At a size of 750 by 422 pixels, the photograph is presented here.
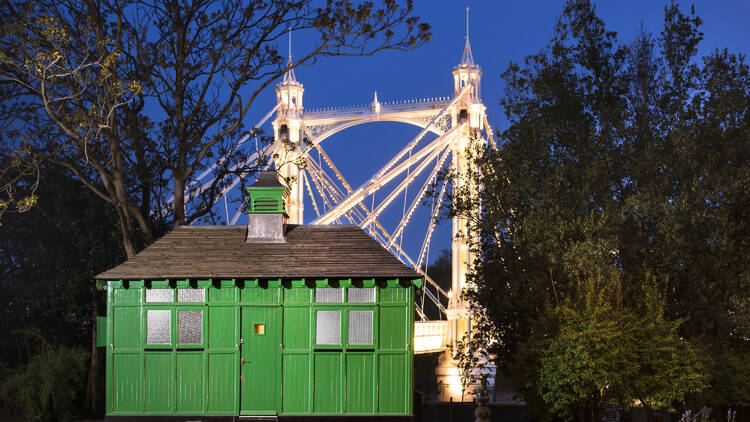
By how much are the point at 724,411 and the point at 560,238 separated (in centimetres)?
561

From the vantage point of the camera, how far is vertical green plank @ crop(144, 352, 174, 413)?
15406mm

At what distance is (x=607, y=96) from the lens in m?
21.4

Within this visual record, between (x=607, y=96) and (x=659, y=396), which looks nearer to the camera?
(x=659, y=396)

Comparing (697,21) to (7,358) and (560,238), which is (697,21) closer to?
(560,238)

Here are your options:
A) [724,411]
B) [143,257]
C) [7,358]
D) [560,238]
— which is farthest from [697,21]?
[7,358]

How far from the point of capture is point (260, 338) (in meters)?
15.4

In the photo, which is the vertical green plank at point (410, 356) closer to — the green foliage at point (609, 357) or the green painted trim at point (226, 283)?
the green foliage at point (609, 357)

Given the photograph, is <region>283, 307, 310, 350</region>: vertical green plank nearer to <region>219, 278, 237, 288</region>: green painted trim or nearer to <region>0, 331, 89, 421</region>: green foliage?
<region>219, 278, 237, 288</region>: green painted trim

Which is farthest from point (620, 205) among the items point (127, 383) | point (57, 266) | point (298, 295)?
point (57, 266)

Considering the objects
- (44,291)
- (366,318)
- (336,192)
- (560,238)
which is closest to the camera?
(366,318)

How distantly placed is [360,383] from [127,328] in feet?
14.8

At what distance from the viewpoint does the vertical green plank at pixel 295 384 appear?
15273 millimetres

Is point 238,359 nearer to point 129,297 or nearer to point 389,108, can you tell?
point 129,297

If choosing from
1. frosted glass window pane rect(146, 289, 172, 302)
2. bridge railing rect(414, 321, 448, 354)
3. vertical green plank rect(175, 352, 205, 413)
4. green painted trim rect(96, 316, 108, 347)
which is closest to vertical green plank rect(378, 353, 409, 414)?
vertical green plank rect(175, 352, 205, 413)
